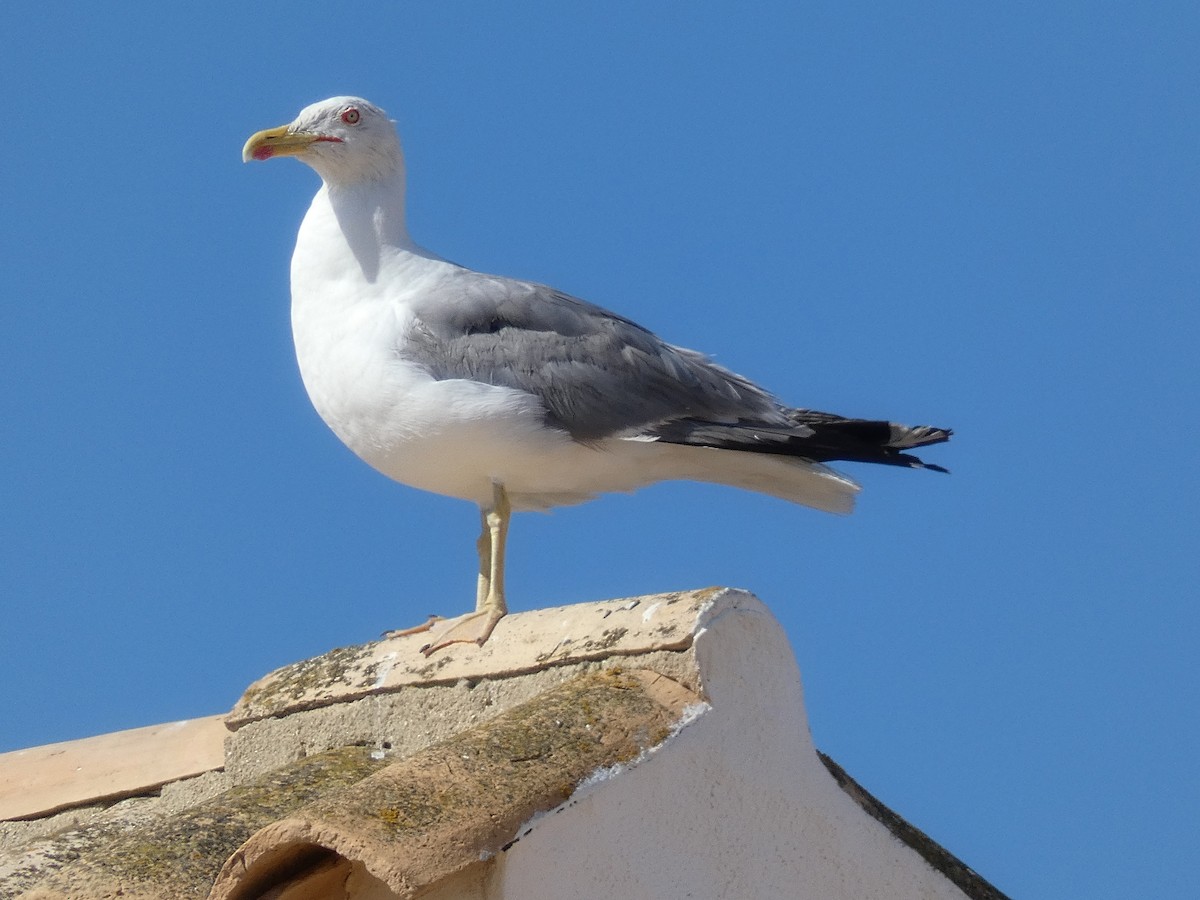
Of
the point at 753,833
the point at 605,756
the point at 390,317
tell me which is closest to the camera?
the point at 605,756

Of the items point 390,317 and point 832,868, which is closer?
point 832,868

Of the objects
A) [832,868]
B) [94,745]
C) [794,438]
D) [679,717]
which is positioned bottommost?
[832,868]

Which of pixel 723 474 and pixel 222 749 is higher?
pixel 723 474

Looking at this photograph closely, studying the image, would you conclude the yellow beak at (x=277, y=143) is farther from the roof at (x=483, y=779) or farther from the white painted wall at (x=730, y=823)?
the white painted wall at (x=730, y=823)

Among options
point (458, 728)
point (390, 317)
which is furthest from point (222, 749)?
point (390, 317)

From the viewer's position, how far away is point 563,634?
17.7 ft

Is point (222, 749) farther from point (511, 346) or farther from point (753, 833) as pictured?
point (753, 833)

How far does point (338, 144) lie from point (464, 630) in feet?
8.35

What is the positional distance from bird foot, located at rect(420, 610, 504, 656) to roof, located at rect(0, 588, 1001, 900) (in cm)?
7

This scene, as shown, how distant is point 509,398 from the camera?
6.57 m

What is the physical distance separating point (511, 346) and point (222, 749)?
1847mm

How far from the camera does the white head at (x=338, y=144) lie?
7461 millimetres

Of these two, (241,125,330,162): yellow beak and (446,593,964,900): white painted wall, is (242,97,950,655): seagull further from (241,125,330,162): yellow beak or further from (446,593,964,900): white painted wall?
(446,593,964,900): white painted wall

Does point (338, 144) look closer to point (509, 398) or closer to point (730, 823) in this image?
point (509, 398)
